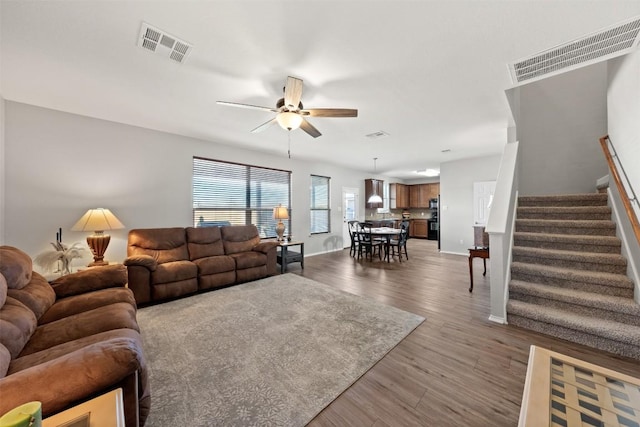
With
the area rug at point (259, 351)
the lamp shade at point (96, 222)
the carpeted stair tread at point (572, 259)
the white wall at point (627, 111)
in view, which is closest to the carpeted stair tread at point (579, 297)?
the carpeted stair tread at point (572, 259)

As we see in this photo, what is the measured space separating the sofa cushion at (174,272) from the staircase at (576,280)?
404 centimetres

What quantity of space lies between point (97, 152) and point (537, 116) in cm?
755

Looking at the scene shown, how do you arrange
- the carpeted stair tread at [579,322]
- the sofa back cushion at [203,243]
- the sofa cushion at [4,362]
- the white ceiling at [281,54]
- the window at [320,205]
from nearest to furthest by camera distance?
the sofa cushion at [4,362] → the white ceiling at [281,54] → the carpeted stair tread at [579,322] → the sofa back cushion at [203,243] → the window at [320,205]

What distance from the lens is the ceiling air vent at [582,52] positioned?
1.85 meters

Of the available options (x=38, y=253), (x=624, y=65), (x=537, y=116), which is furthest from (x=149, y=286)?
(x=537, y=116)

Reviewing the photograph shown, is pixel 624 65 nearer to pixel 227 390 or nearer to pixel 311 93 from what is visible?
pixel 311 93

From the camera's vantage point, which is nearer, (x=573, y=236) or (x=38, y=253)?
(x=573, y=236)

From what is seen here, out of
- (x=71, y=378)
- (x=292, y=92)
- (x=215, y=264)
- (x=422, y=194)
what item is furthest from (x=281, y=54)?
(x=422, y=194)

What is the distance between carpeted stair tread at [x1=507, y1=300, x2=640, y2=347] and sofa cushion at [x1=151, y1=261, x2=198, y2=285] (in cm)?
404

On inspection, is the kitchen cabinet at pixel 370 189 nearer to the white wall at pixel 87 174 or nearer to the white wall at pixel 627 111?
the white wall at pixel 87 174

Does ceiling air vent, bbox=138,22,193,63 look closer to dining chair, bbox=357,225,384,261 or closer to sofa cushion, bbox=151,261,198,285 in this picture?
sofa cushion, bbox=151,261,198,285

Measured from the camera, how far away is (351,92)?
274cm

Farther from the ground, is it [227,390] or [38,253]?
[38,253]

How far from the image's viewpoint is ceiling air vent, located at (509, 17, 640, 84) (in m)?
1.85
